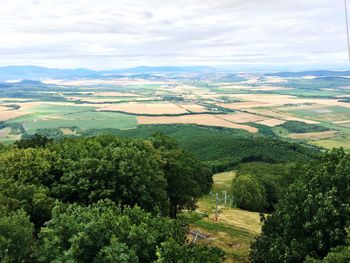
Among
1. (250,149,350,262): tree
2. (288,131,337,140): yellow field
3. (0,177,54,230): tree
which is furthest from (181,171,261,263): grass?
(288,131,337,140): yellow field

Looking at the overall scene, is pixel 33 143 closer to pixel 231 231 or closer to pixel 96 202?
pixel 96 202

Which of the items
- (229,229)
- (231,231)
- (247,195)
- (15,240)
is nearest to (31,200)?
(15,240)

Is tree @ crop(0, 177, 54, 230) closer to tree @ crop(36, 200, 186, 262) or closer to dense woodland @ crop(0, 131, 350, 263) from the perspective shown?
dense woodland @ crop(0, 131, 350, 263)

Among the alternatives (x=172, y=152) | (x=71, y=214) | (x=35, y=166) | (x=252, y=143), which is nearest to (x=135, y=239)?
(x=71, y=214)

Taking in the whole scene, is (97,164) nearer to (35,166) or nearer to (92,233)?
(35,166)

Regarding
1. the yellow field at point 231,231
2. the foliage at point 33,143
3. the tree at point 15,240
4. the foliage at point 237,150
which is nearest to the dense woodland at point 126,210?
the tree at point 15,240
